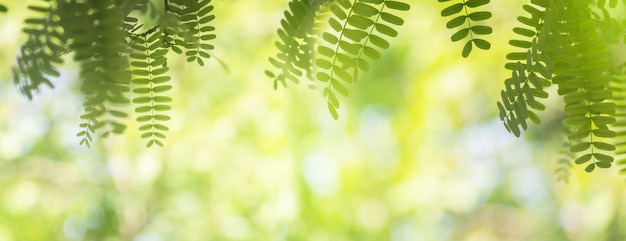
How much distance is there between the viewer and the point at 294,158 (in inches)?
102

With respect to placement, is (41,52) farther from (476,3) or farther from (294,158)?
(294,158)

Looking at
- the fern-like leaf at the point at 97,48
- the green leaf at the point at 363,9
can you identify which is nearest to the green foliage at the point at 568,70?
the green leaf at the point at 363,9

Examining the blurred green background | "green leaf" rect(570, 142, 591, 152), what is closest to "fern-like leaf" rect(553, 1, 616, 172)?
"green leaf" rect(570, 142, 591, 152)

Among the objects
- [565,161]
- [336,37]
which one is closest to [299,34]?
[336,37]

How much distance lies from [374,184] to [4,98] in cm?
179

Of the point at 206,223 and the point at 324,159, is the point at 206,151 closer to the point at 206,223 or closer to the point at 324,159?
the point at 206,223

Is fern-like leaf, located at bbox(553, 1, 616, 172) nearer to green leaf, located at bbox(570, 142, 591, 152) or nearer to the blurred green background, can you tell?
green leaf, located at bbox(570, 142, 591, 152)

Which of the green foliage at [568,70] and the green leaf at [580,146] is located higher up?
the green foliage at [568,70]

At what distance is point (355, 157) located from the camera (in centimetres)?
276

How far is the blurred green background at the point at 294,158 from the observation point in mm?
2592

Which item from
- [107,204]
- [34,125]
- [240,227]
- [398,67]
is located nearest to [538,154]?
[398,67]

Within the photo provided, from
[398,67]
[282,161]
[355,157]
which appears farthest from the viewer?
[398,67]

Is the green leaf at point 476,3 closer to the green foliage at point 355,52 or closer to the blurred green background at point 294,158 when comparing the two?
the green foliage at point 355,52

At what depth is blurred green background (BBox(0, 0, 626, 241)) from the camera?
259cm
